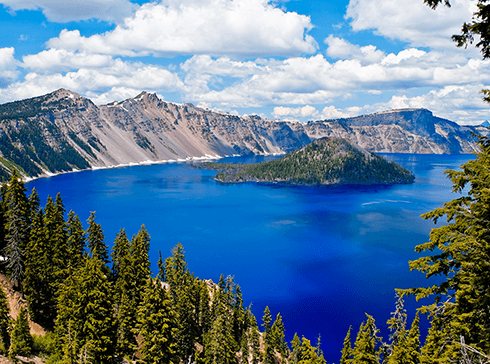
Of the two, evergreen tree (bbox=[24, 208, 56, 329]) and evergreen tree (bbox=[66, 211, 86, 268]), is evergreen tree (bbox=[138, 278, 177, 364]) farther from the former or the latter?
evergreen tree (bbox=[66, 211, 86, 268])

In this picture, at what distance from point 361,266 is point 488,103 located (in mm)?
90815

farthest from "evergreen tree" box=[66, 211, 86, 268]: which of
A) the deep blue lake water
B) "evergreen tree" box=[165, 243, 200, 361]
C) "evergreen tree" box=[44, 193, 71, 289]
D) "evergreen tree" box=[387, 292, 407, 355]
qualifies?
"evergreen tree" box=[387, 292, 407, 355]

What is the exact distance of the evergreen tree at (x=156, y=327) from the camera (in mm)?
28031

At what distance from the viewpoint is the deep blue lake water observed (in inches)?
2906

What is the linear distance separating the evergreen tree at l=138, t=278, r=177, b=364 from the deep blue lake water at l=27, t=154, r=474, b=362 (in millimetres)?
39199

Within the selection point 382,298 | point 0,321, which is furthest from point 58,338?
point 382,298

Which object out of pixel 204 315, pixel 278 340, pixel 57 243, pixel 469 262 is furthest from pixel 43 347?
pixel 469 262

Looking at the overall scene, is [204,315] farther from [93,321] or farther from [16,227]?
[16,227]

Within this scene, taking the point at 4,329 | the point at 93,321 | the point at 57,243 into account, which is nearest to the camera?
the point at 93,321

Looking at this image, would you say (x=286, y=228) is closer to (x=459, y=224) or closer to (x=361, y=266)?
(x=361, y=266)

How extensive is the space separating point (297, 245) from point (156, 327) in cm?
9374

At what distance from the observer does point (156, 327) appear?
28391 mm

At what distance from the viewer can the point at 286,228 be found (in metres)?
140

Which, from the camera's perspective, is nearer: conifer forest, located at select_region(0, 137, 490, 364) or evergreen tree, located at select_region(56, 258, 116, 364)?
conifer forest, located at select_region(0, 137, 490, 364)
